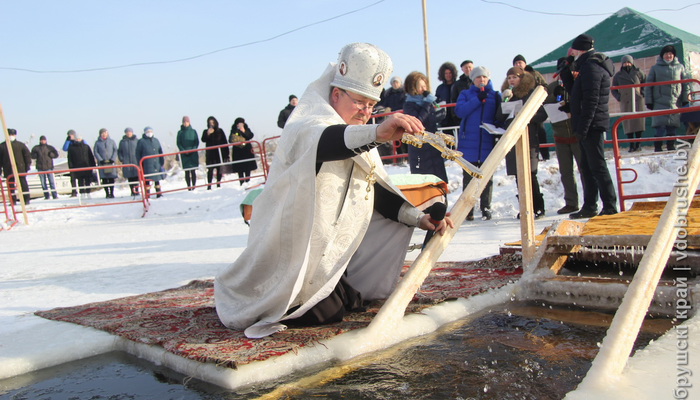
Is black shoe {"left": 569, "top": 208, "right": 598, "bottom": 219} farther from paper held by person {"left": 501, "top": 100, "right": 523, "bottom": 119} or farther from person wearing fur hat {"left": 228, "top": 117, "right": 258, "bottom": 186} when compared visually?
person wearing fur hat {"left": 228, "top": 117, "right": 258, "bottom": 186}

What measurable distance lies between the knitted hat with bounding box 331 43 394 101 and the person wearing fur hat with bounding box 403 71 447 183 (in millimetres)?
3855

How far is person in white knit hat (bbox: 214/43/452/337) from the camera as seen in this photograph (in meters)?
2.52

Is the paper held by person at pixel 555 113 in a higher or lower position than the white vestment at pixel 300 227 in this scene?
higher

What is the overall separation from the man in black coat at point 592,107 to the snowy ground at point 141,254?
780 millimetres

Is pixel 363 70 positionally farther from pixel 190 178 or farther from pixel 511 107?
pixel 190 178

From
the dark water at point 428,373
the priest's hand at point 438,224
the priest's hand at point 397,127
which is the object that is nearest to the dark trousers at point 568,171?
the dark water at point 428,373

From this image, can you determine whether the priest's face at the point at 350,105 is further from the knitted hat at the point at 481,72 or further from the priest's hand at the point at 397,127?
the knitted hat at the point at 481,72

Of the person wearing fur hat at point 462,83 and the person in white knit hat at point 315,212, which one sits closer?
the person in white knit hat at point 315,212

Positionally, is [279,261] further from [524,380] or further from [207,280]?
[207,280]

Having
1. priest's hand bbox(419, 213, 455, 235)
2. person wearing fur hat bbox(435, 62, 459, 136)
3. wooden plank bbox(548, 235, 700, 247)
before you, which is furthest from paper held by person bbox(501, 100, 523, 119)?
priest's hand bbox(419, 213, 455, 235)

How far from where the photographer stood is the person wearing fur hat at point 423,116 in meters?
6.63

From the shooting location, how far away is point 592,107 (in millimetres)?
5758

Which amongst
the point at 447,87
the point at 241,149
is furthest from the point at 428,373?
the point at 241,149

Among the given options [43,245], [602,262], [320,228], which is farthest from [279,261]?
[43,245]
